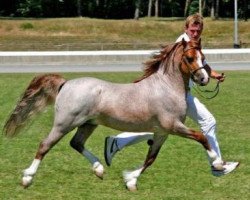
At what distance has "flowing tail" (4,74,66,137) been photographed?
6.80m

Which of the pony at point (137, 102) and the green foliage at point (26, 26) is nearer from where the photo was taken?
the pony at point (137, 102)

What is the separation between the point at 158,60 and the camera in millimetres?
6824

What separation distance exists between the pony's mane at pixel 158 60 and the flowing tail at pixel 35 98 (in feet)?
3.17

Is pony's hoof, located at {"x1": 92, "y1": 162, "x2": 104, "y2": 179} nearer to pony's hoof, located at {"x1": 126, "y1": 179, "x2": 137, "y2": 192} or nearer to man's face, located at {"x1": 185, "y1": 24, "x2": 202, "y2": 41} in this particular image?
pony's hoof, located at {"x1": 126, "y1": 179, "x2": 137, "y2": 192}

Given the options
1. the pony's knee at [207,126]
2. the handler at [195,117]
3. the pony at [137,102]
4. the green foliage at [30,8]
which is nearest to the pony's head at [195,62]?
the pony at [137,102]

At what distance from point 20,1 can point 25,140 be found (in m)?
71.7

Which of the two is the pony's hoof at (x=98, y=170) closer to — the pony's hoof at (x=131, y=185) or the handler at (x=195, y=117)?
the pony's hoof at (x=131, y=185)

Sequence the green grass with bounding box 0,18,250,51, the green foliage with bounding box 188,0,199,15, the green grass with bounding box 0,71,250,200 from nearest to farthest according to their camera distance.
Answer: the green grass with bounding box 0,71,250,200, the green grass with bounding box 0,18,250,51, the green foliage with bounding box 188,0,199,15

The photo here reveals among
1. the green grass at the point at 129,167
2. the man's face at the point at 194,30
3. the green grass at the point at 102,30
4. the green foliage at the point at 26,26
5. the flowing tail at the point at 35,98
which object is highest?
the man's face at the point at 194,30

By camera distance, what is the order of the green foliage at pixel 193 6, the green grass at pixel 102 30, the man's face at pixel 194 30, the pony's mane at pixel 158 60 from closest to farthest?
the pony's mane at pixel 158 60 < the man's face at pixel 194 30 < the green grass at pixel 102 30 < the green foliage at pixel 193 6

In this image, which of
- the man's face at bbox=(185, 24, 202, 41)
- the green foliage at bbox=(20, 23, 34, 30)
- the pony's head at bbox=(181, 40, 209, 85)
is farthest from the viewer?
the green foliage at bbox=(20, 23, 34, 30)

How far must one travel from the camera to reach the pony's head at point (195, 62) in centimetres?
638

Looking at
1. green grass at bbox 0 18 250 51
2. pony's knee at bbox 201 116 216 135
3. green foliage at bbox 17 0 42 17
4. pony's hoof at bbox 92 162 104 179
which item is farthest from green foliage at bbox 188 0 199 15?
pony's hoof at bbox 92 162 104 179

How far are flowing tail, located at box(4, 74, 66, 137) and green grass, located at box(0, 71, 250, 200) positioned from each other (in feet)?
0.53
